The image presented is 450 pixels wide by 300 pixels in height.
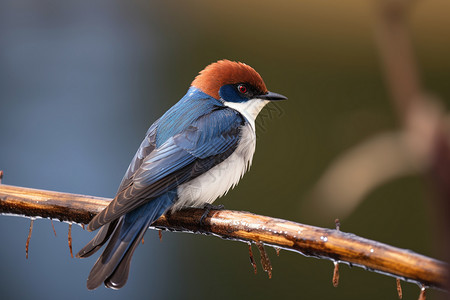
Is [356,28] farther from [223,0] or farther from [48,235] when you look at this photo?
[48,235]

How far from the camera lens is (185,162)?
1.71 m

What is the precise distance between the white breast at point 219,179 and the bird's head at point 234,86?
107mm

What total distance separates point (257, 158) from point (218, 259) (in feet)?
2.01

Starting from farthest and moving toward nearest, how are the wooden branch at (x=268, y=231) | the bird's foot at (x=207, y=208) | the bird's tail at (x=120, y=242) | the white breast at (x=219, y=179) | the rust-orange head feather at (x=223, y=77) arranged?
the rust-orange head feather at (x=223, y=77)
the white breast at (x=219, y=179)
the bird's foot at (x=207, y=208)
the bird's tail at (x=120, y=242)
the wooden branch at (x=268, y=231)

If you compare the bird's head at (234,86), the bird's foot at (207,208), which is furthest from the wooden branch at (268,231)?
the bird's head at (234,86)

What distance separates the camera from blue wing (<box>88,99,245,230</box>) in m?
1.52

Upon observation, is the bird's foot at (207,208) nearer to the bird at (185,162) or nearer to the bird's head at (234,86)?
the bird at (185,162)

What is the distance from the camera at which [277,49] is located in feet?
9.85

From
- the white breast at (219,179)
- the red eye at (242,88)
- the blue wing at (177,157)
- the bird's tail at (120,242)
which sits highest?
the red eye at (242,88)

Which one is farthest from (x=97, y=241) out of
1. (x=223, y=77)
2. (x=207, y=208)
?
(x=223, y=77)

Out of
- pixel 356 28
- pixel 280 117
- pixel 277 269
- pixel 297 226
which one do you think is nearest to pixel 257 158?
pixel 280 117

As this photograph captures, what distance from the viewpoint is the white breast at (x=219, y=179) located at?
66.5 inches

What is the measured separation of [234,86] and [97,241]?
81cm

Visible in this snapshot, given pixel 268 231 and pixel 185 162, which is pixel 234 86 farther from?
pixel 268 231
